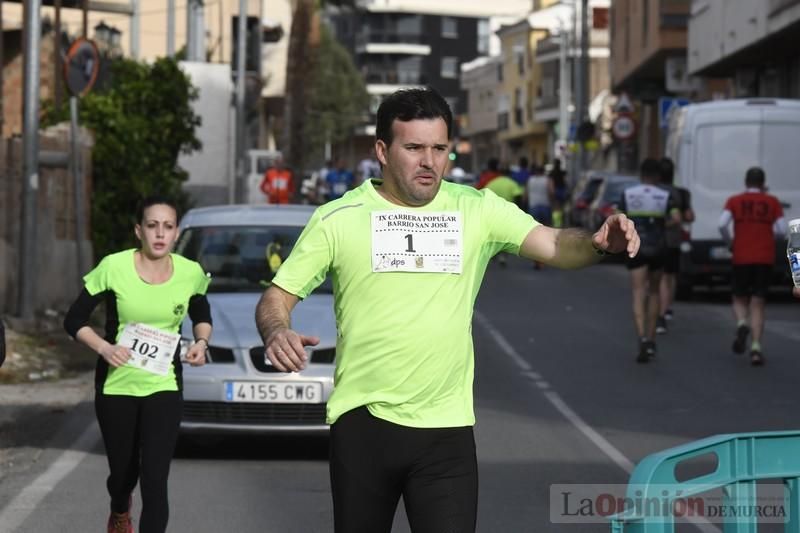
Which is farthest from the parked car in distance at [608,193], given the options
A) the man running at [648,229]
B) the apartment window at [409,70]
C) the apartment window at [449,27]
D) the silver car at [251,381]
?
the apartment window at [449,27]

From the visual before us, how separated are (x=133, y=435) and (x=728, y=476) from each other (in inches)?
135

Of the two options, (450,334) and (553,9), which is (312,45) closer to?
(450,334)

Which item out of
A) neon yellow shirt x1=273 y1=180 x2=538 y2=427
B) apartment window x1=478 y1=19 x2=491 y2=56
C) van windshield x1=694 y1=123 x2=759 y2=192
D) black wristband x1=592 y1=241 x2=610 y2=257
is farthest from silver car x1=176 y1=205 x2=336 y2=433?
apartment window x1=478 y1=19 x2=491 y2=56

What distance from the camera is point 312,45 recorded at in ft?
145

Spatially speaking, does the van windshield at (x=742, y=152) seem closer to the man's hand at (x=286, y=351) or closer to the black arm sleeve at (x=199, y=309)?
the black arm sleeve at (x=199, y=309)

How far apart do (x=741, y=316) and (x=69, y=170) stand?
324 inches

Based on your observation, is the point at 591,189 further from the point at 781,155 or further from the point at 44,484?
the point at 44,484

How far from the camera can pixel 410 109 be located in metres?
5.26

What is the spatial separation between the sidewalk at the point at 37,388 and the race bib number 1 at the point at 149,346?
313cm

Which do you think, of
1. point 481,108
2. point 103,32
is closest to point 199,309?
point 103,32

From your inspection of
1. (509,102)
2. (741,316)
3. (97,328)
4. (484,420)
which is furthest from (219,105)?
(509,102)

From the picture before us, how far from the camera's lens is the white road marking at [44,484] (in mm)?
9039

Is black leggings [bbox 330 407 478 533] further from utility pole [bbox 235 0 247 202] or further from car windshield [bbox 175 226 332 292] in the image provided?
utility pole [bbox 235 0 247 202]

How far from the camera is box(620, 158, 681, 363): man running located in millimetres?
17375
